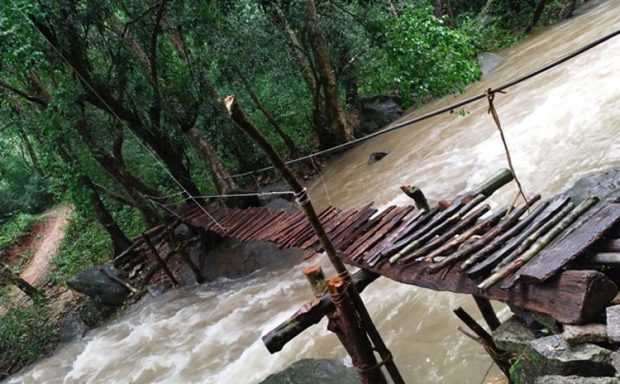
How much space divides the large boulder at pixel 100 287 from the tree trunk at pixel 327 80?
6.42 meters

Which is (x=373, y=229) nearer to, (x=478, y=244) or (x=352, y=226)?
(x=352, y=226)

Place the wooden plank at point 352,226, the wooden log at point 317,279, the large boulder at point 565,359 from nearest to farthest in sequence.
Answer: the large boulder at point 565,359 < the wooden log at point 317,279 < the wooden plank at point 352,226

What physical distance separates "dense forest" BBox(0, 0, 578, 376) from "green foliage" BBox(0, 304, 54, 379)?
2274 mm

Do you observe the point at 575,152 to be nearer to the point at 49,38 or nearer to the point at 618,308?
the point at 618,308

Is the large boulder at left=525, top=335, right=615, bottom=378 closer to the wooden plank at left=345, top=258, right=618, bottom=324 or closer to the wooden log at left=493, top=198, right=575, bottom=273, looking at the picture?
the wooden plank at left=345, top=258, right=618, bottom=324

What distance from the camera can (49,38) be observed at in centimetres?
721

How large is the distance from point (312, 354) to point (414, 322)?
47.2 inches

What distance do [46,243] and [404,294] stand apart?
53.1 ft

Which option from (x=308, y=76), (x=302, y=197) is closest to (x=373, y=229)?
(x=302, y=197)

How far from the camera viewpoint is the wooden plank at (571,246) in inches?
92.4

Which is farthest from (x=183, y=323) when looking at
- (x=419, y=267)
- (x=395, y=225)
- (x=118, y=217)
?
(x=118, y=217)

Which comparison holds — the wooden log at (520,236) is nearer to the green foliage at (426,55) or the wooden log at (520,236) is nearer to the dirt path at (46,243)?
the green foliage at (426,55)

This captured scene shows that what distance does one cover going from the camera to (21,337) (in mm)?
9430

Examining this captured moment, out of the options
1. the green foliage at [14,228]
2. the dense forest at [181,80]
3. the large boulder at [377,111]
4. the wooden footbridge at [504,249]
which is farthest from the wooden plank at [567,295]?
the green foliage at [14,228]
